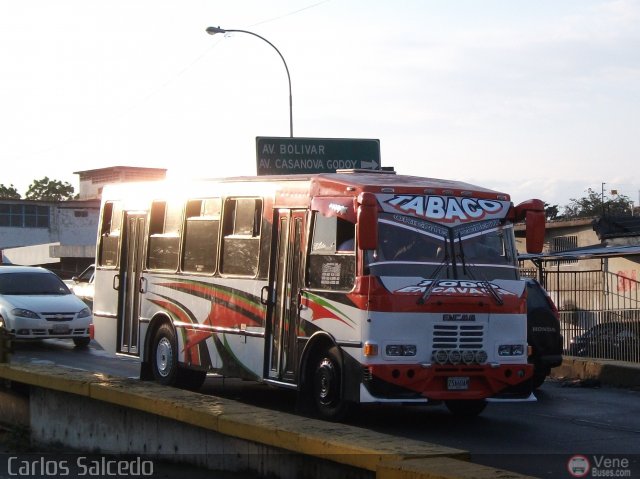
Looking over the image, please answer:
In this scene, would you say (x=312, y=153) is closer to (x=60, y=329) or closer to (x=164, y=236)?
(x=60, y=329)

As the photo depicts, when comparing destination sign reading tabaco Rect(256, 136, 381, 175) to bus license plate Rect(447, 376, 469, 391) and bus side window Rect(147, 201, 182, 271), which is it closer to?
bus side window Rect(147, 201, 182, 271)

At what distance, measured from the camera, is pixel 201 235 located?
15203mm

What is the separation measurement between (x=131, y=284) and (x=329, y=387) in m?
5.60

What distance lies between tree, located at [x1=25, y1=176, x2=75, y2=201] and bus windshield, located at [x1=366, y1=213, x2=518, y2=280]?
119097 millimetres

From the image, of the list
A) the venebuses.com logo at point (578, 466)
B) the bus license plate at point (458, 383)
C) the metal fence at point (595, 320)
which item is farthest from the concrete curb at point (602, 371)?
the venebuses.com logo at point (578, 466)

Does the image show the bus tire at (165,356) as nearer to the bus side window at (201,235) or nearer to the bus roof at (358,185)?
the bus side window at (201,235)

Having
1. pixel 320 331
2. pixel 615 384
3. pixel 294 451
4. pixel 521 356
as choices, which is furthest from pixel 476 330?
pixel 615 384

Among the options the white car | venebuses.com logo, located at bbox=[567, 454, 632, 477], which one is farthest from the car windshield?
venebuses.com logo, located at bbox=[567, 454, 632, 477]

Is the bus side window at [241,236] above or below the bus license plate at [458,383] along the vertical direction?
above

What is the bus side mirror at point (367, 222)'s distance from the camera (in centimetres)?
1157

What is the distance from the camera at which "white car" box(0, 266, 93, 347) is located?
22.5 m

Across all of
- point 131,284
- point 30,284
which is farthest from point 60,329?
point 131,284

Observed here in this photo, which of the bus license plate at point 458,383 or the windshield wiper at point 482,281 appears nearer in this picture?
the bus license plate at point 458,383

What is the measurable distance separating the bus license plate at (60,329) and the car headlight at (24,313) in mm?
421
